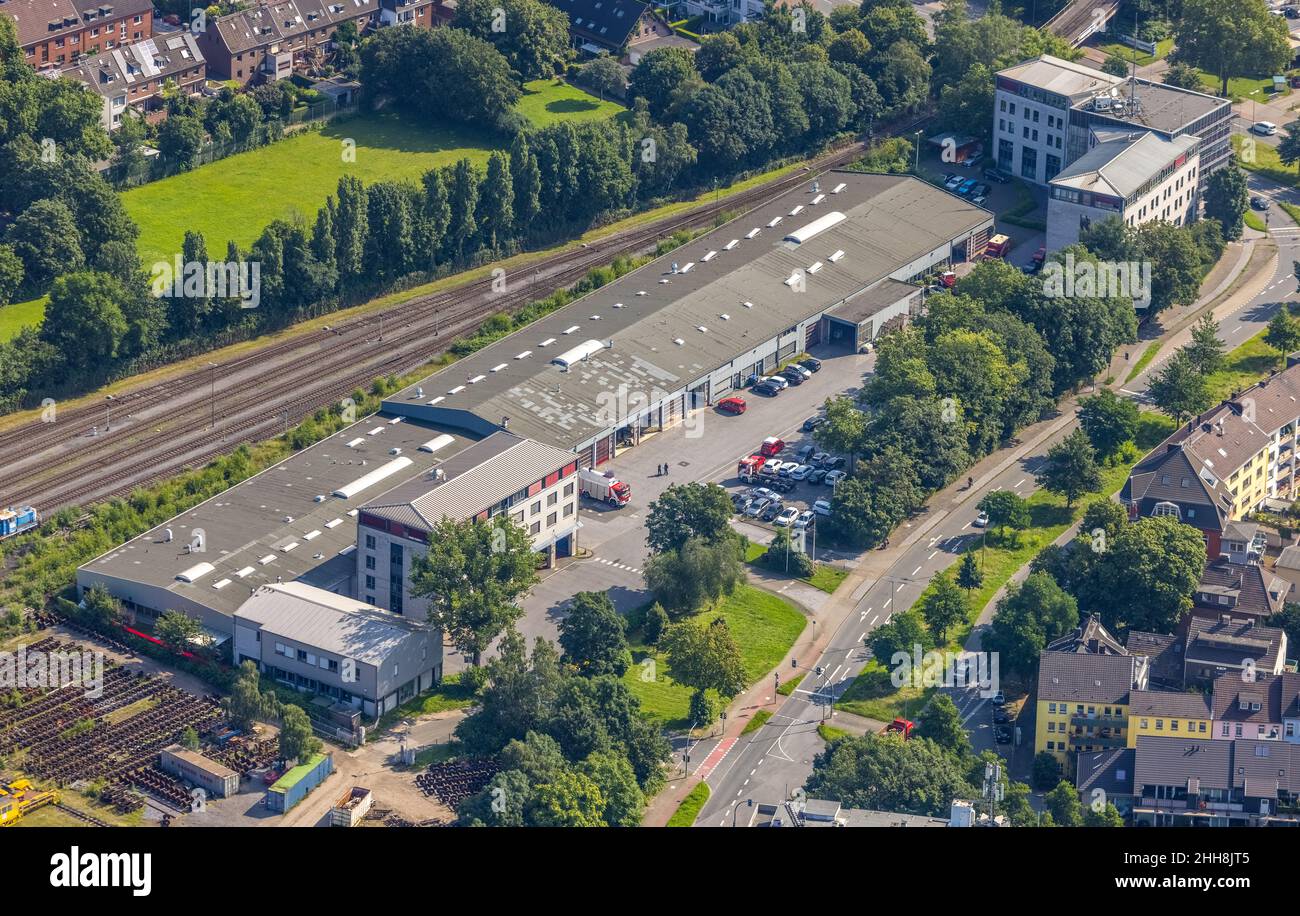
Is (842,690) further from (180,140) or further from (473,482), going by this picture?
(180,140)

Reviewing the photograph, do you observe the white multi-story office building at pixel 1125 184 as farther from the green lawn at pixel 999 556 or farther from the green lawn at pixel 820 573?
the green lawn at pixel 820 573

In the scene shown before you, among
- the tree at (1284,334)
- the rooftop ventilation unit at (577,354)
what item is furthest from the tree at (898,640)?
the tree at (1284,334)

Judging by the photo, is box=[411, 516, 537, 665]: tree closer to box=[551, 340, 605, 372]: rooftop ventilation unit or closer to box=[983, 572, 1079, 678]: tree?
box=[983, 572, 1079, 678]: tree

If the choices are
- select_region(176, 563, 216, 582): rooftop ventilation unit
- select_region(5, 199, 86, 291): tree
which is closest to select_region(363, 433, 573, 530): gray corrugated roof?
select_region(176, 563, 216, 582): rooftop ventilation unit

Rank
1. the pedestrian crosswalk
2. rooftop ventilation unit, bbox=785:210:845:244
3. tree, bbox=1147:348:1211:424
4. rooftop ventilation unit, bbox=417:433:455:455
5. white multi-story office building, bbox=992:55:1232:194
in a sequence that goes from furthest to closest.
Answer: white multi-story office building, bbox=992:55:1232:194, rooftop ventilation unit, bbox=785:210:845:244, tree, bbox=1147:348:1211:424, rooftop ventilation unit, bbox=417:433:455:455, the pedestrian crosswalk

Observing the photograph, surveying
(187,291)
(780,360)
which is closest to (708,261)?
(780,360)

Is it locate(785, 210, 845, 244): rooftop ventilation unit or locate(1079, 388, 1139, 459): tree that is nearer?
locate(1079, 388, 1139, 459): tree

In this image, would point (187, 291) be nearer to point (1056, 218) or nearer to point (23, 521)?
point (23, 521)
